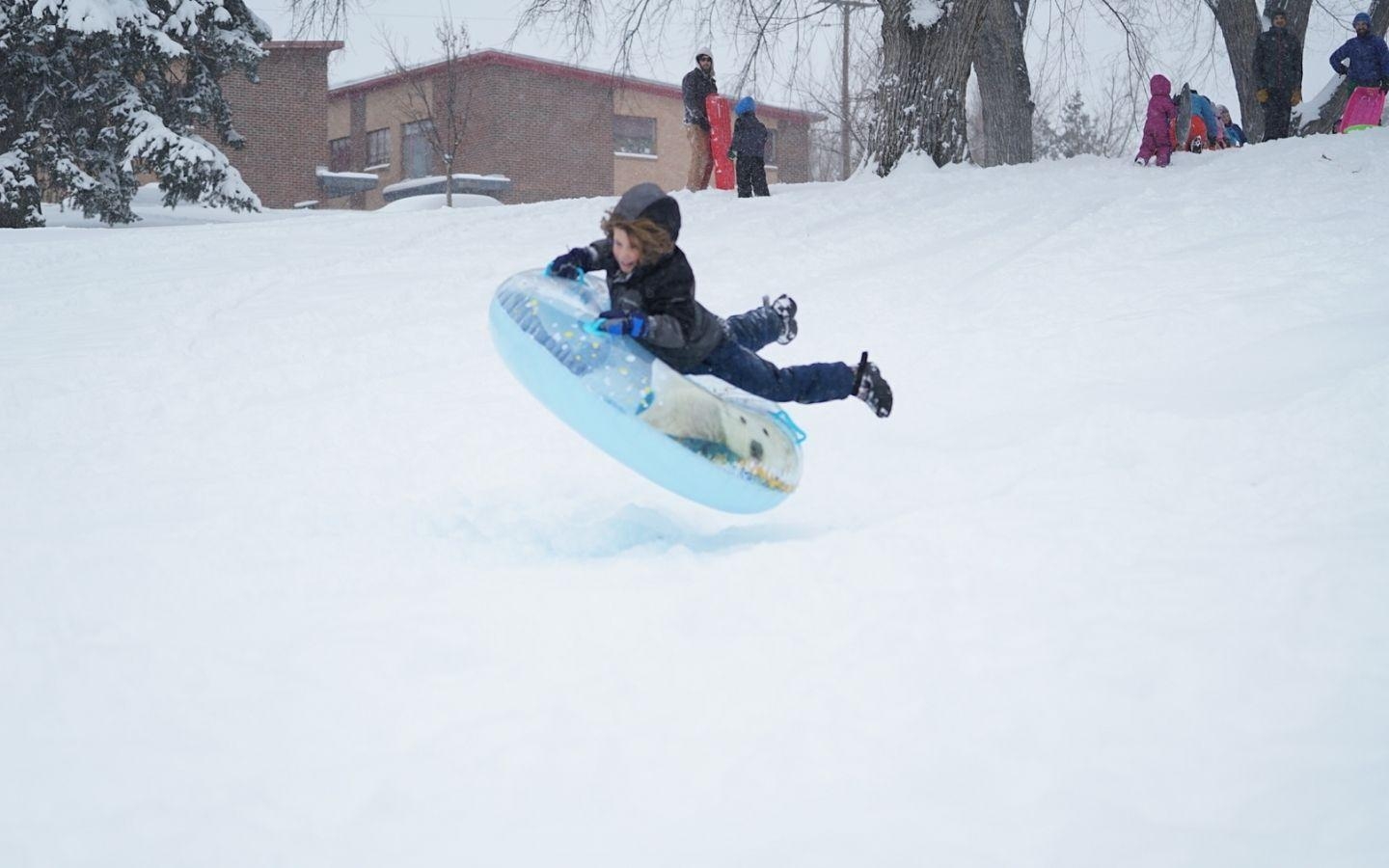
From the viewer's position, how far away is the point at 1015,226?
883 cm

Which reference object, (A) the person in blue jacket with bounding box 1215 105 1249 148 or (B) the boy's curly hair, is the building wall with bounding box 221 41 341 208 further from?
(B) the boy's curly hair

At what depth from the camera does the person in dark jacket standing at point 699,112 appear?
12.3 m

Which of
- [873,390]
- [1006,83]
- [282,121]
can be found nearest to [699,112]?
[1006,83]

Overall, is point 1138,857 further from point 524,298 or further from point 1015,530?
point 524,298

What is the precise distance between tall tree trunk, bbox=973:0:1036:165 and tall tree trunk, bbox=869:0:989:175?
8.72 ft

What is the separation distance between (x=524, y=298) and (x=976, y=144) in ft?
151

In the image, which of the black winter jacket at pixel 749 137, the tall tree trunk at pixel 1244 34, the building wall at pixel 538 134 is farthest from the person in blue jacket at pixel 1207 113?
the building wall at pixel 538 134

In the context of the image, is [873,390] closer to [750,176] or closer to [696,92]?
[750,176]

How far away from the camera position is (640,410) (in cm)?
389

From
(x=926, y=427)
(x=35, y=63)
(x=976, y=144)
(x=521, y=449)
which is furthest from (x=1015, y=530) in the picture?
(x=976, y=144)

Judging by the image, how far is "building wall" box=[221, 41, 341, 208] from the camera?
26531 mm

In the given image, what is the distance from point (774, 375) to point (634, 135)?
28.5 metres

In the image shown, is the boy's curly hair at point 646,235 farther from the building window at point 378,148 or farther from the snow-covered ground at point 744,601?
the building window at point 378,148

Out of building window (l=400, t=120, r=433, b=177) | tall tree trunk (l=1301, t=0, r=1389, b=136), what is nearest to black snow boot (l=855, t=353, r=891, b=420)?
tall tree trunk (l=1301, t=0, r=1389, b=136)
